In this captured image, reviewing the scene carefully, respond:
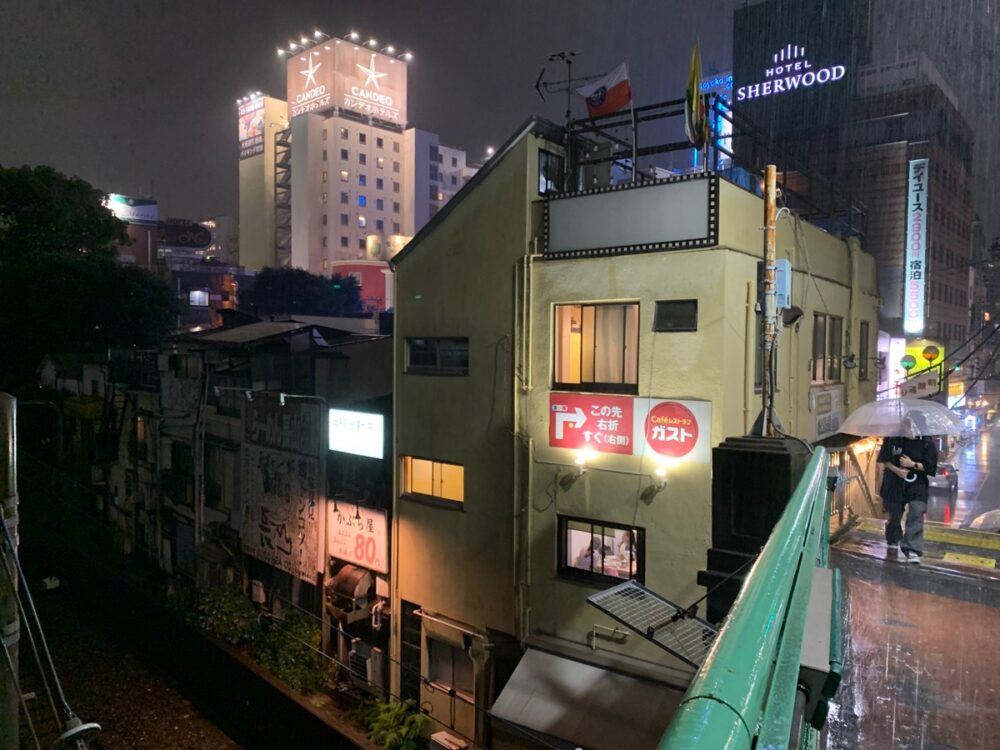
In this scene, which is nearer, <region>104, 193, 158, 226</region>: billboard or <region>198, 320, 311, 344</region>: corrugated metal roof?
<region>198, 320, 311, 344</region>: corrugated metal roof

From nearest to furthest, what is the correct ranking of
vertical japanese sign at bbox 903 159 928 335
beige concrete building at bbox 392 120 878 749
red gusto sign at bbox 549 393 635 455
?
1. beige concrete building at bbox 392 120 878 749
2. red gusto sign at bbox 549 393 635 455
3. vertical japanese sign at bbox 903 159 928 335

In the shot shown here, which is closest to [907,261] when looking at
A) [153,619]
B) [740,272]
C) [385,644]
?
[740,272]

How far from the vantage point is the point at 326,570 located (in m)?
17.6

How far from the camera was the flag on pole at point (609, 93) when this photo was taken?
47.3 ft

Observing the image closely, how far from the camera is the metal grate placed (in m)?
6.16

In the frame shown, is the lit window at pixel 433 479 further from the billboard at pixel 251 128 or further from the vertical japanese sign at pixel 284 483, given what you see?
the billboard at pixel 251 128

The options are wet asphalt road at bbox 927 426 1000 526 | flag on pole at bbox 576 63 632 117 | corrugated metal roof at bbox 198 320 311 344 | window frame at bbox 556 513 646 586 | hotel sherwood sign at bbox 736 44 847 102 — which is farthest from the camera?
hotel sherwood sign at bbox 736 44 847 102

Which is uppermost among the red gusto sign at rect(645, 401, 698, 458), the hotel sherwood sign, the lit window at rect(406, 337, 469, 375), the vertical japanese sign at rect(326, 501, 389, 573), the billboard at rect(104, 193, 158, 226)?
the hotel sherwood sign

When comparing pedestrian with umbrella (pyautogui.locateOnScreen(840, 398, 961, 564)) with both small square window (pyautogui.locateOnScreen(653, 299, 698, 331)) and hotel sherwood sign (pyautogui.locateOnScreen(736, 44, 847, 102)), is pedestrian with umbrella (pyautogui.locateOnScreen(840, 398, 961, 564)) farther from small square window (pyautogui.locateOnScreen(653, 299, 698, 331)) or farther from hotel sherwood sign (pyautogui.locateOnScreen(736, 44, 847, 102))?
hotel sherwood sign (pyautogui.locateOnScreen(736, 44, 847, 102))

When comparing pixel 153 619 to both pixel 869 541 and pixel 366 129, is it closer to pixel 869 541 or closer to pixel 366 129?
pixel 869 541

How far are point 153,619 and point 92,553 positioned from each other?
376 inches

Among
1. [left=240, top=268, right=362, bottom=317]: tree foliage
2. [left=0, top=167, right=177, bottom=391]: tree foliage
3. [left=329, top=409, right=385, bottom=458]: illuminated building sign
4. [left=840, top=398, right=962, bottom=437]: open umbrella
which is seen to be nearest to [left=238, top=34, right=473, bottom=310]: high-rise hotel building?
[left=240, top=268, right=362, bottom=317]: tree foliage

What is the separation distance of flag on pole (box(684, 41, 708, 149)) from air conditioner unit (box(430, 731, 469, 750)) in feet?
41.6

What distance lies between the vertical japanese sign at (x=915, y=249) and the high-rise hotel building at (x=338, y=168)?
66.1 meters
